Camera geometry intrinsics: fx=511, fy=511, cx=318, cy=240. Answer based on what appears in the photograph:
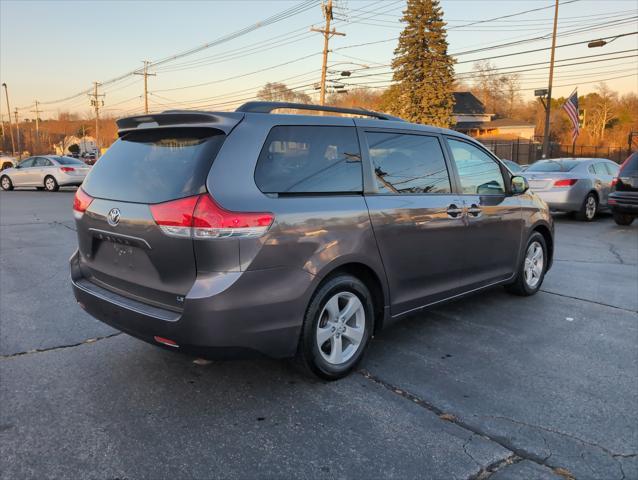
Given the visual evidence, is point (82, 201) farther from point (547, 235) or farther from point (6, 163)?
point (6, 163)

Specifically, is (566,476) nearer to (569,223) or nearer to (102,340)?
(102,340)

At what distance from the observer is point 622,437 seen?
2896 mm

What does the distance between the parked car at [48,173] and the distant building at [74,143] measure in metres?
80.4

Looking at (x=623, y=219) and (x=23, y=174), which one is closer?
(x=623, y=219)

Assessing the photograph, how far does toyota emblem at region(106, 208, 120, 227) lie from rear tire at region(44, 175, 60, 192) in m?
20.0

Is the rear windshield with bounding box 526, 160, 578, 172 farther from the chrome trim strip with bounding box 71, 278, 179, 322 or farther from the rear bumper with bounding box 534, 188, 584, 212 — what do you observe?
the chrome trim strip with bounding box 71, 278, 179, 322

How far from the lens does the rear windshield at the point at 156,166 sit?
2.92 metres

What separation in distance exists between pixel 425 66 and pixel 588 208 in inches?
1371

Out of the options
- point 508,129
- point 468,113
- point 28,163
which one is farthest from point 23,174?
point 508,129

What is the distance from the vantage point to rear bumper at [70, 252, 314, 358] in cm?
280

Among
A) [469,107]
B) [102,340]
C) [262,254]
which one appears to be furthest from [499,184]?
[469,107]

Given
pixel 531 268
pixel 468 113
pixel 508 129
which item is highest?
pixel 468 113

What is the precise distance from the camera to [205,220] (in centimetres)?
277

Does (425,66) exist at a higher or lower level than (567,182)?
higher
